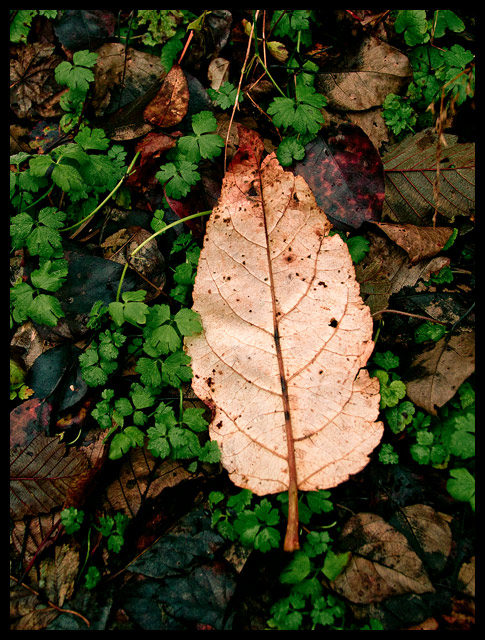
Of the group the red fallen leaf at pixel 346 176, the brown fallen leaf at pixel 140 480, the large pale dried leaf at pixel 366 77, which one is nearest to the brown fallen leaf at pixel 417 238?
the red fallen leaf at pixel 346 176

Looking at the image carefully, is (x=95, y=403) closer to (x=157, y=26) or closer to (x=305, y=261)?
(x=305, y=261)

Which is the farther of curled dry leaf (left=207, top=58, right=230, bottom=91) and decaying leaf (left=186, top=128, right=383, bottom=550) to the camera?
curled dry leaf (left=207, top=58, right=230, bottom=91)

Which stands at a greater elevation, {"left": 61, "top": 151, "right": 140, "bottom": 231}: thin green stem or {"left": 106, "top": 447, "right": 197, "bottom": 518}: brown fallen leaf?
{"left": 61, "top": 151, "right": 140, "bottom": 231}: thin green stem

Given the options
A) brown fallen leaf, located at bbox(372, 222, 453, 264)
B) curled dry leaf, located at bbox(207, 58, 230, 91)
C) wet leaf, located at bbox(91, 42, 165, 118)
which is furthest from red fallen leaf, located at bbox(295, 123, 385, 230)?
wet leaf, located at bbox(91, 42, 165, 118)

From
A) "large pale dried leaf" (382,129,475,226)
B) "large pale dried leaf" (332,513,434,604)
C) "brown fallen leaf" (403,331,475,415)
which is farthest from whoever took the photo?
"large pale dried leaf" (382,129,475,226)

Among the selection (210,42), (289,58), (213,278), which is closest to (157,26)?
(210,42)

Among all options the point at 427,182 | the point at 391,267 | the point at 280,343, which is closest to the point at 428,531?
the point at 280,343

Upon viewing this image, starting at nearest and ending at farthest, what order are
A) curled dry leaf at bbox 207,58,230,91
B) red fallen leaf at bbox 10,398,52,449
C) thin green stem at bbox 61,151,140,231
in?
red fallen leaf at bbox 10,398,52,449
thin green stem at bbox 61,151,140,231
curled dry leaf at bbox 207,58,230,91

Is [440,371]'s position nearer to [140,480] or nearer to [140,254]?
[140,480]

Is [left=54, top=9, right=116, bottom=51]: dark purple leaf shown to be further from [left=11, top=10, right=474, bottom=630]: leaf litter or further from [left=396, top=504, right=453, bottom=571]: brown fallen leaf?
[left=396, top=504, right=453, bottom=571]: brown fallen leaf
